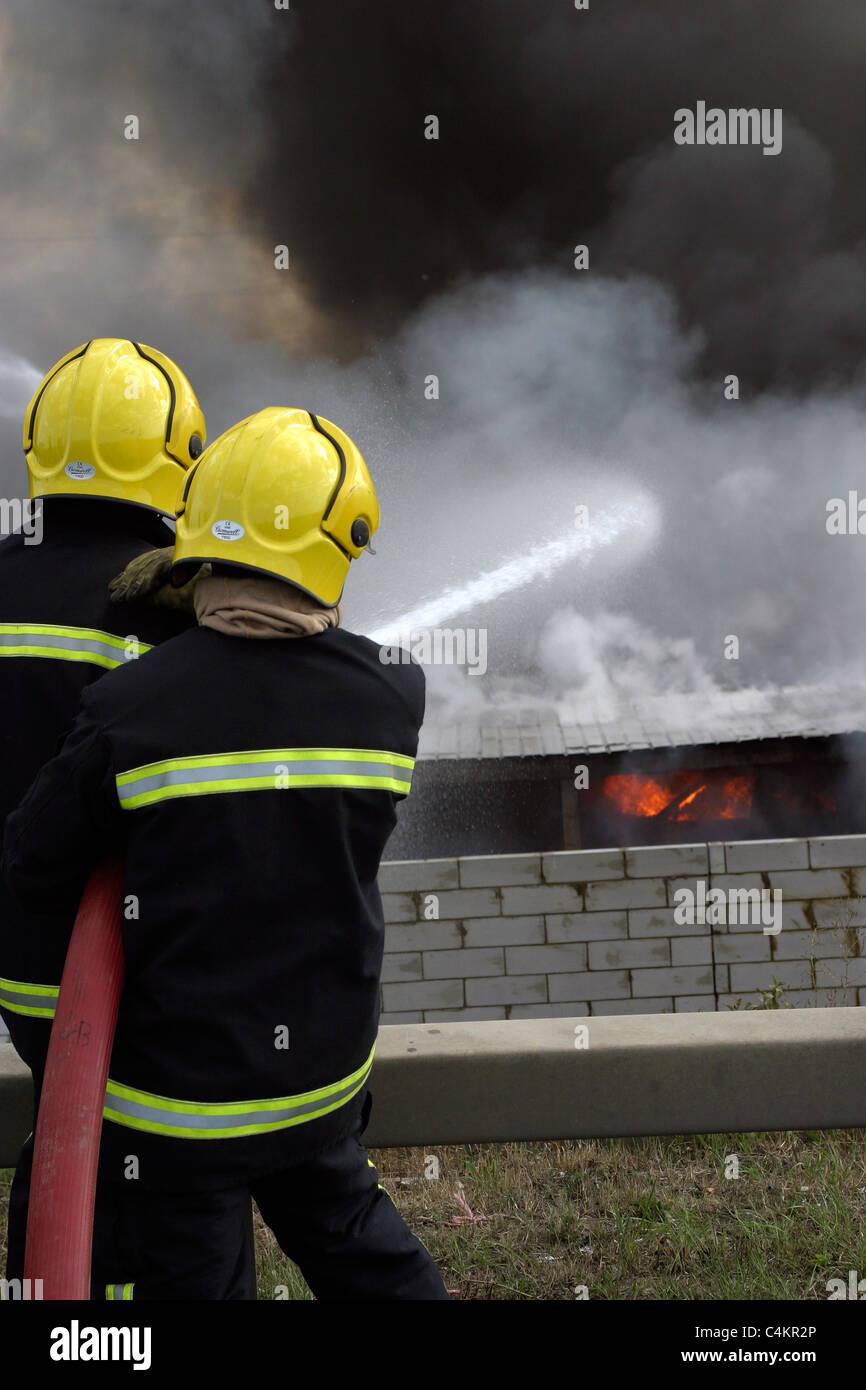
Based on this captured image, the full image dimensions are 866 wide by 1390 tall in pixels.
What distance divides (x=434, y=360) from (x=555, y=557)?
19.6 ft

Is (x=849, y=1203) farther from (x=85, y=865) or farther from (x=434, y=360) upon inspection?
(x=434, y=360)

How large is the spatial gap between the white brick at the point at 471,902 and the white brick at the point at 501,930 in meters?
0.05

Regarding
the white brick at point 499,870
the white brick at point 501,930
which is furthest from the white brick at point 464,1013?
the white brick at point 499,870

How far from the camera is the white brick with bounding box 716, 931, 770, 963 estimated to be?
281 inches

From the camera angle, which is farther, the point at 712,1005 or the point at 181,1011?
the point at 712,1005

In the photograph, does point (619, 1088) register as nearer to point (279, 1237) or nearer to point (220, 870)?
point (279, 1237)

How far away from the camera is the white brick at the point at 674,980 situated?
722 centimetres

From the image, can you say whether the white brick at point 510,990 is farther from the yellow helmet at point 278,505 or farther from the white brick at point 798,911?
the yellow helmet at point 278,505

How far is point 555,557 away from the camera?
27594mm

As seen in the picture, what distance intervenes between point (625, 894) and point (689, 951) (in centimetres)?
60

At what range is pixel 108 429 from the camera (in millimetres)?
1961


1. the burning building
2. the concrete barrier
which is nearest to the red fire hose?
the concrete barrier

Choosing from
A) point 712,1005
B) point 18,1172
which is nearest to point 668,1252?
point 18,1172

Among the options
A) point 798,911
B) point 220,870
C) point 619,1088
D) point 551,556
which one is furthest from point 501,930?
point 551,556
